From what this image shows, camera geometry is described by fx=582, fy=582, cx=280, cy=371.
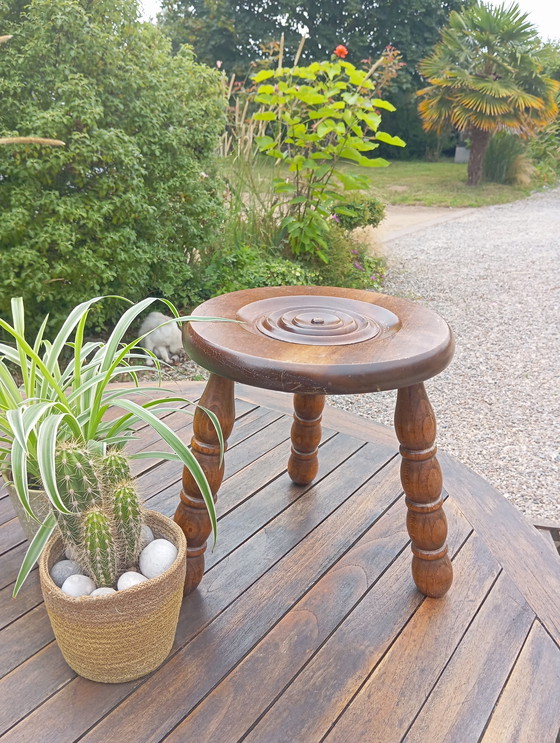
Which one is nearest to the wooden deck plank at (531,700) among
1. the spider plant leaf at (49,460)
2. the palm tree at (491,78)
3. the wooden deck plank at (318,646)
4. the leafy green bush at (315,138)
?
the wooden deck plank at (318,646)

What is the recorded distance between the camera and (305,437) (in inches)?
65.2

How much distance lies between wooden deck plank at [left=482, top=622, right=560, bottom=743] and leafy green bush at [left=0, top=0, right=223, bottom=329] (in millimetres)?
2376

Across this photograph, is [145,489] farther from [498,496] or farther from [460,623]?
[498,496]

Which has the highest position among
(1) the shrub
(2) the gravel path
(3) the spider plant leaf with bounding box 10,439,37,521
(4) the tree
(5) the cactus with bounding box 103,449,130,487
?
(4) the tree

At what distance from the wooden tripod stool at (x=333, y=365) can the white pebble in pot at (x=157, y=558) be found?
15 cm

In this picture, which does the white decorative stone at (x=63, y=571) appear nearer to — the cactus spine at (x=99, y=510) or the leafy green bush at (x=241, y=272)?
the cactus spine at (x=99, y=510)

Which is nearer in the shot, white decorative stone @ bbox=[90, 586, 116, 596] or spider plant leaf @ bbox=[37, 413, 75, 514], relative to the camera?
spider plant leaf @ bbox=[37, 413, 75, 514]

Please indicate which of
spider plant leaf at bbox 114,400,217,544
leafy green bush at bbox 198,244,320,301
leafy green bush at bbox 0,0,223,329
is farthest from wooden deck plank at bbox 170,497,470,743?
leafy green bush at bbox 198,244,320,301

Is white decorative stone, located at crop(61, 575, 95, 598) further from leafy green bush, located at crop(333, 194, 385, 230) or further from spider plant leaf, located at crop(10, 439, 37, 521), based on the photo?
leafy green bush, located at crop(333, 194, 385, 230)

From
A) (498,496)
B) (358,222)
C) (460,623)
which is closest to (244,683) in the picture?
(460,623)

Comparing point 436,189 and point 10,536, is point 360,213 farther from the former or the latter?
point 436,189

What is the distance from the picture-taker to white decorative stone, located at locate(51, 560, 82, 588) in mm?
1072

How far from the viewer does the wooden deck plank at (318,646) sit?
1031 mm

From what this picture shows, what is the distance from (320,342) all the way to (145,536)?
0.51 meters
